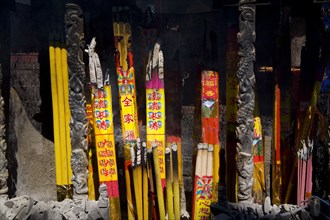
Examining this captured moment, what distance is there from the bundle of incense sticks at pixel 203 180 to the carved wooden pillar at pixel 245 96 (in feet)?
1.98

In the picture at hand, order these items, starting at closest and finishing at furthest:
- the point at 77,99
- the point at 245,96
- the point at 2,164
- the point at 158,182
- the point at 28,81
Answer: the point at 245,96 < the point at 77,99 < the point at 2,164 < the point at 158,182 < the point at 28,81

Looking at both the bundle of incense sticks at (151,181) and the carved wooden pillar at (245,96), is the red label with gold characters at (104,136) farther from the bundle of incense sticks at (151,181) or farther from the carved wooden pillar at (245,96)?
the carved wooden pillar at (245,96)

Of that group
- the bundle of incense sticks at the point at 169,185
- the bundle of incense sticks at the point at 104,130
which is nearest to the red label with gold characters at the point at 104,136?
the bundle of incense sticks at the point at 104,130

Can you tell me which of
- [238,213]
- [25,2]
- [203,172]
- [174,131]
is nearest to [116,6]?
[25,2]

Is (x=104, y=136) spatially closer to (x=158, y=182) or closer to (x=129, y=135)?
(x=129, y=135)

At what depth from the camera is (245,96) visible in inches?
218

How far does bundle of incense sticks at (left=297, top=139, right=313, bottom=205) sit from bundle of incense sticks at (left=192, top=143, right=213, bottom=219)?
4.02 ft

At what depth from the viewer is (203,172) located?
6.15 metres

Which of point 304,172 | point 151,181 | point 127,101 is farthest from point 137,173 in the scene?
point 304,172

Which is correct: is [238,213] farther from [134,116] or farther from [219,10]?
[219,10]

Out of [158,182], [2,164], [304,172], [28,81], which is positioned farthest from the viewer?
[28,81]

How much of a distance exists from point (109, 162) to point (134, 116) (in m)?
0.77

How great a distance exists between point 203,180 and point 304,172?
4.58ft

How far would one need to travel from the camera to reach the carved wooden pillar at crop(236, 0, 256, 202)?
17.9 ft
